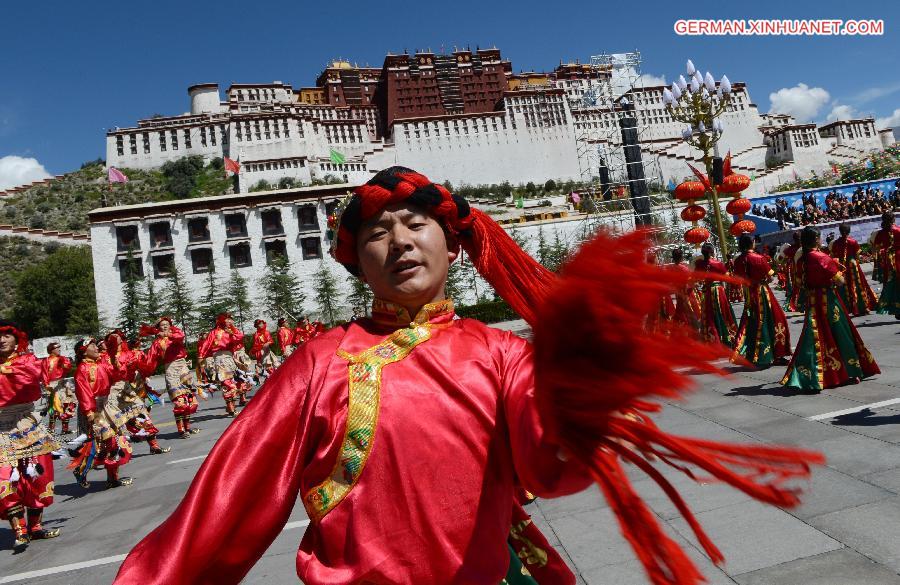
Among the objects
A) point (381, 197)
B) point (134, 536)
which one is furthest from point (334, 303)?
point (381, 197)

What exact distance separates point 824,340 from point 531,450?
6906 mm

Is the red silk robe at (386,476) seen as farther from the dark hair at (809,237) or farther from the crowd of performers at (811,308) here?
the dark hair at (809,237)

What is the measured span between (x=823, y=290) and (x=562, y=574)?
6.74 metres

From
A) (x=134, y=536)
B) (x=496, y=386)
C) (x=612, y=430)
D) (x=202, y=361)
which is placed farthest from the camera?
(x=202, y=361)

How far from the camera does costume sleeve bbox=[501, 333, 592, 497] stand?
1.30 m

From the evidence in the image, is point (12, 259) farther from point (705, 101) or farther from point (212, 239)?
point (705, 101)

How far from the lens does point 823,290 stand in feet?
23.2

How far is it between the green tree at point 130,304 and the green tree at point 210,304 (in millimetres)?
3726

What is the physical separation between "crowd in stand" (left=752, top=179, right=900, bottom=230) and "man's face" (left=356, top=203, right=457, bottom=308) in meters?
34.2

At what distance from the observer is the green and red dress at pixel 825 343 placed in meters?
6.71

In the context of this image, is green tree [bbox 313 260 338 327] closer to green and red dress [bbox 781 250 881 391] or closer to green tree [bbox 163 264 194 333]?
green tree [bbox 163 264 194 333]

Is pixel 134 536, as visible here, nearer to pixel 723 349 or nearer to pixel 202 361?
pixel 723 349

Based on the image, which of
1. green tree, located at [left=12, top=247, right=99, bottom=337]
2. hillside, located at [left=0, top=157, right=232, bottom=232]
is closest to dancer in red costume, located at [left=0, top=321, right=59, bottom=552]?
green tree, located at [left=12, top=247, right=99, bottom=337]

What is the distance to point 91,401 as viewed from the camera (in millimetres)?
7570
